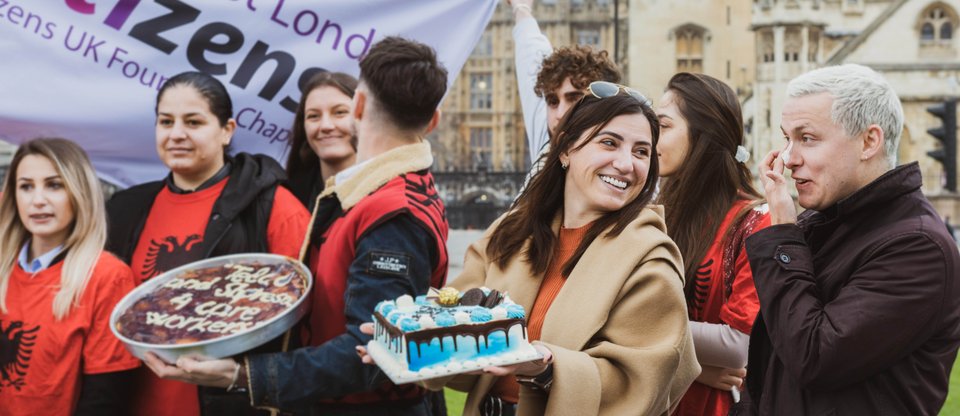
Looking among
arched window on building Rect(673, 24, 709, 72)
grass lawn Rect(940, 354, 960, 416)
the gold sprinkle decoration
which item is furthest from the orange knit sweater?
arched window on building Rect(673, 24, 709, 72)

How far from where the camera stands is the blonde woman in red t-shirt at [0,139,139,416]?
3076 millimetres

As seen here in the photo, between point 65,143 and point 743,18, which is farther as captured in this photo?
point 743,18

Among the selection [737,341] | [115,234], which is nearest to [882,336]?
[737,341]

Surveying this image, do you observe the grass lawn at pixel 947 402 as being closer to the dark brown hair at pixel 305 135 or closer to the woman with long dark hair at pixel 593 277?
the dark brown hair at pixel 305 135

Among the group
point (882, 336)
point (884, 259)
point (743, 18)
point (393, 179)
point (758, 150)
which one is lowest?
point (758, 150)

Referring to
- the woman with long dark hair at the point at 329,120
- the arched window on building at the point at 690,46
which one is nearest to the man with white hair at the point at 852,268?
the woman with long dark hair at the point at 329,120

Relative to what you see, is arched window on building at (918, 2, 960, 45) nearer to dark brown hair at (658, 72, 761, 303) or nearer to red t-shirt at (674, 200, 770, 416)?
dark brown hair at (658, 72, 761, 303)

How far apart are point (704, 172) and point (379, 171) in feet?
3.88

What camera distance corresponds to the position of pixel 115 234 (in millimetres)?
3457

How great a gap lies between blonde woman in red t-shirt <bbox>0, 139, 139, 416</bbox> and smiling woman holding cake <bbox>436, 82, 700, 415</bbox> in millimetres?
1252

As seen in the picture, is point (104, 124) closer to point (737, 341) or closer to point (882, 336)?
point (737, 341)

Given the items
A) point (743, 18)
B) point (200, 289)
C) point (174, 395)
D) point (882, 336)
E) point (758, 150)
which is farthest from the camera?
point (743, 18)

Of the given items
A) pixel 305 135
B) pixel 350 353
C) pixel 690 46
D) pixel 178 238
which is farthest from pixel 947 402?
pixel 690 46

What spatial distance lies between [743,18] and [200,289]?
39861mm
